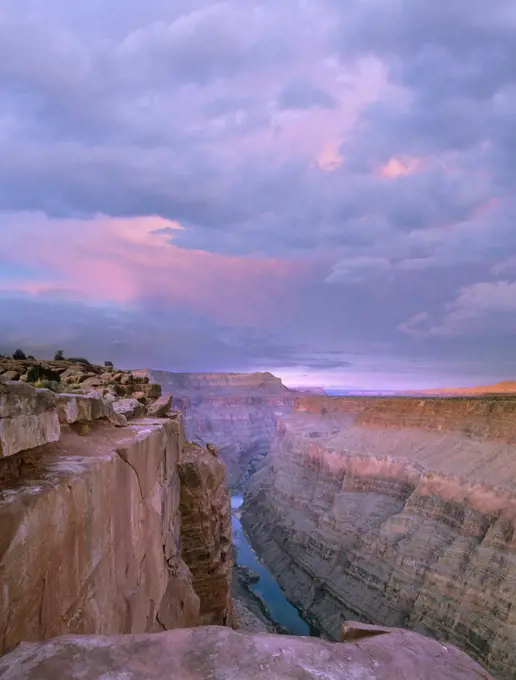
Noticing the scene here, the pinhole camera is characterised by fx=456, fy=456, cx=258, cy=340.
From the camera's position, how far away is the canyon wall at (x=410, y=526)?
17.8 meters

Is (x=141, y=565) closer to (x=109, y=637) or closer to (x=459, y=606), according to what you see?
(x=109, y=637)

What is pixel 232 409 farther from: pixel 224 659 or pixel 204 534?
pixel 224 659

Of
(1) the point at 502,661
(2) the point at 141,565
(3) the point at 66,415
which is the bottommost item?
(1) the point at 502,661

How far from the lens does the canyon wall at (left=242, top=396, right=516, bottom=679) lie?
58.5 ft

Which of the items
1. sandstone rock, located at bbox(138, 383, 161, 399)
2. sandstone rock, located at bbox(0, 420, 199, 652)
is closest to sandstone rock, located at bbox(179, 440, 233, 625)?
sandstone rock, located at bbox(138, 383, 161, 399)

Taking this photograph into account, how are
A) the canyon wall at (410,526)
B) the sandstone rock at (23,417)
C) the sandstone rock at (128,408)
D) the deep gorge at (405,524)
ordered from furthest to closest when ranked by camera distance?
the deep gorge at (405,524) < the canyon wall at (410,526) < the sandstone rock at (128,408) < the sandstone rock at (23,417)

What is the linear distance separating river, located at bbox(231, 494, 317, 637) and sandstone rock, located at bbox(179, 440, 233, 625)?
11.2 meters

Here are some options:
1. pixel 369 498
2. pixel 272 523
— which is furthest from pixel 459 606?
pixel 272 523

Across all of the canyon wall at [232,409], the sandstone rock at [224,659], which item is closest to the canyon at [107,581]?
the sandstone rock at [224,659]

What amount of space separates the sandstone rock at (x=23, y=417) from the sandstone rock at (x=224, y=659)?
108 cm

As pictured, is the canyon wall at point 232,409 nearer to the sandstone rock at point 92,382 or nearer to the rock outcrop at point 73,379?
the rock outcrop at point 73,379

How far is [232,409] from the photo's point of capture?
270 ft

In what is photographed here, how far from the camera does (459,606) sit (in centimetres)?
1803

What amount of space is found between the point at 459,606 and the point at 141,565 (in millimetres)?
18082
